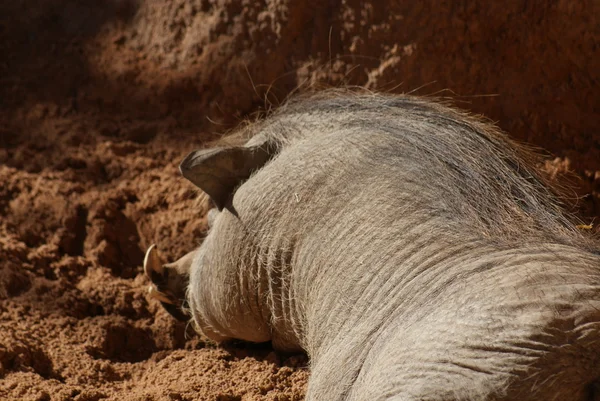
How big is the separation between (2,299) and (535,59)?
7.81 ft

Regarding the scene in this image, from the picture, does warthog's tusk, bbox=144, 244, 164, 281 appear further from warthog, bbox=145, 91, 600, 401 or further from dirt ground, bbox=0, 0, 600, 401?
dirt ground, bbox=0, 0, 600, 401

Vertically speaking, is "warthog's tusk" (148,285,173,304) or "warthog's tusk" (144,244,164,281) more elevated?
"warthog's tusk" (144,244,164,281)

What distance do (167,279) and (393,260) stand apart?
1441mm

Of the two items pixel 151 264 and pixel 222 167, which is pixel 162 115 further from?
pixel 222 167

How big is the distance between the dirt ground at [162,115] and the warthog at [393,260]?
27 centimetres

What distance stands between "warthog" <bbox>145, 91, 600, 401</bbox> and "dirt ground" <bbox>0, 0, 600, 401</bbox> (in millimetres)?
267

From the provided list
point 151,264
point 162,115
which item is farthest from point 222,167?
point 162,115

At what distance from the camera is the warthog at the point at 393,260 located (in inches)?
63.0

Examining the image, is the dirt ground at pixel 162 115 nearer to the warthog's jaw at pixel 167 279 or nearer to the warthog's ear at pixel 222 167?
the warthog's jaw at pixel 167 279

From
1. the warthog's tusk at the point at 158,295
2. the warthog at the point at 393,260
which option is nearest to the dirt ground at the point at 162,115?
the warthog's tusk at the point at 158,295

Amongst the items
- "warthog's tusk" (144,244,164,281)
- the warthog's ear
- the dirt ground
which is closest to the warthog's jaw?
"warthog's tusk" (144,244,164,281)

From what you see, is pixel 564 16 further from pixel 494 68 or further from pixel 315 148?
pixel 315 148

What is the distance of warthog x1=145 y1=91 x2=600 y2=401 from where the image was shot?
1600mm

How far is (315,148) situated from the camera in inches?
102
